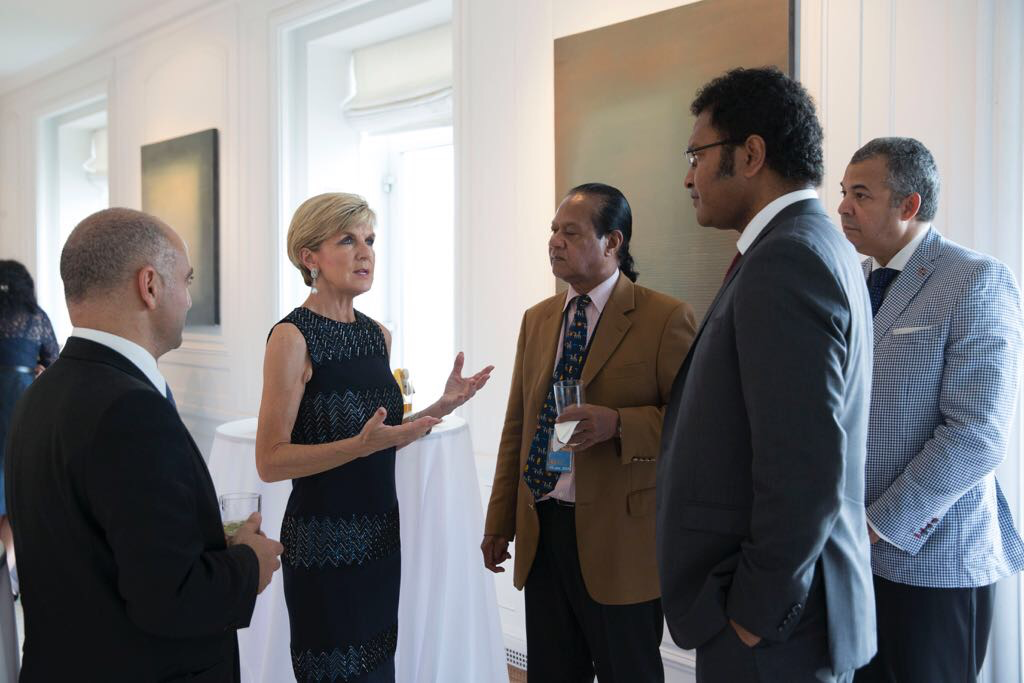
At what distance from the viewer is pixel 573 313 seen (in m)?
2.16

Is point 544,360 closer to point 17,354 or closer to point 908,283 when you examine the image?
point 908,283

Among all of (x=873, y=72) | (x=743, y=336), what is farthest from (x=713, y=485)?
(x=873, y=72)

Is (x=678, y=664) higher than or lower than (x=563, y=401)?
lower

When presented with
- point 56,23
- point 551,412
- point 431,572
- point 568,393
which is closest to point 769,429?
point 568,393

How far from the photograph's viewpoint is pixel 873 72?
238 cm

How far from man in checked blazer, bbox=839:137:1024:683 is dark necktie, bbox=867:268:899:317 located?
2.2 inches

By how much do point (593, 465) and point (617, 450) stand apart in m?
0.07

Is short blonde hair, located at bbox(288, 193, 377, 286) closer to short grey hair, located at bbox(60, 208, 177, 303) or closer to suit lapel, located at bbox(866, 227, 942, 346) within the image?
short grey hair, located at bbox(60, 208, 177, 303)

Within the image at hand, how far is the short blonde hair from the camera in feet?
7.09

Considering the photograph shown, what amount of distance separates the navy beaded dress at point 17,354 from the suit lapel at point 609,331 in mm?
3295

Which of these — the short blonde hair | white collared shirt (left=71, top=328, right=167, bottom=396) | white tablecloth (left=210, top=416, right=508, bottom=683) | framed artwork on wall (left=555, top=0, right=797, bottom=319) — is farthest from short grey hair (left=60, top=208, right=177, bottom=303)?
framed artwork on wall (left=555, top=0, right=797, bottom=319)

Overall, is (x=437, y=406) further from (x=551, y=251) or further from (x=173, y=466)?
(x=173, y=466)

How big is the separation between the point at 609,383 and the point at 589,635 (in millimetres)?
630

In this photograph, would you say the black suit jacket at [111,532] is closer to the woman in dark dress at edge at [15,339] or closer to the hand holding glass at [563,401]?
the hand holding glass at [563,401]
